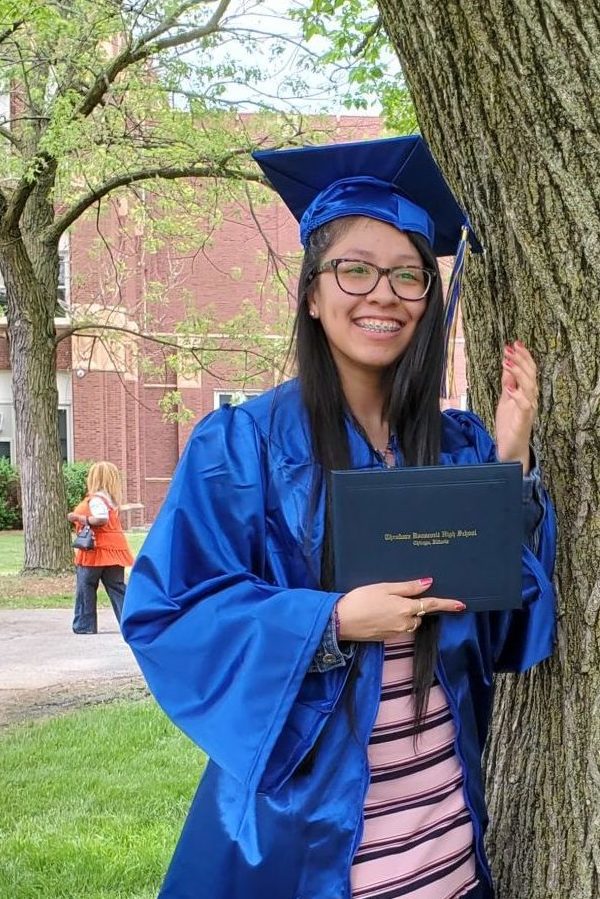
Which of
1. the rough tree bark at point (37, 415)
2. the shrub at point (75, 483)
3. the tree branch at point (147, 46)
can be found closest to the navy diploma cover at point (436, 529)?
the tree branch at point (147, 46)

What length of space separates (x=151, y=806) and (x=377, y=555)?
124 inches

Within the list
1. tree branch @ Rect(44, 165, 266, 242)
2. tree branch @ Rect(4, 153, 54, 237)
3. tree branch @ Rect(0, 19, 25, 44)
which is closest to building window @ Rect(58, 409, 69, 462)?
tree branch @ Rect(4, 153, 54, 237)

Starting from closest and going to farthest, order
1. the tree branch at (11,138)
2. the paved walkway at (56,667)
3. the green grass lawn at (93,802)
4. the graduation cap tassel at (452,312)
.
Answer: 1. the graduation cap tassel at (452,312)
2. the green grass lawn at (93,802)
3. the paved walkway at (56,667)
4. the tree branch at (11,138)

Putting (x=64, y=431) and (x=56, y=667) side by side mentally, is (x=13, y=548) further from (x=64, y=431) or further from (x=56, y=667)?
(x=56, y=667)

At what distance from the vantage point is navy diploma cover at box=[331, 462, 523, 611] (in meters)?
1.49

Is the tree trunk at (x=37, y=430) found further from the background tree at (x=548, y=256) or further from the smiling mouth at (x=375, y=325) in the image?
the smiling mouth at (x=375, y=325)

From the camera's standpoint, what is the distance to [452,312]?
1.85 meters

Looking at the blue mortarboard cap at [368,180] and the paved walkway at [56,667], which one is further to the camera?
the paved walkway at [56,667]

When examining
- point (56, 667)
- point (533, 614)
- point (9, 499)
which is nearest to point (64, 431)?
point (9, 499)

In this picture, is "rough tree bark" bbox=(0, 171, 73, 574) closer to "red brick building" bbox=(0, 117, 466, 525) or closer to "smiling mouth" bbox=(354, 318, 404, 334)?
"red brick building" bbox=(0, 117, 466, 525)

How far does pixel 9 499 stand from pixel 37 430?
33.4 feet

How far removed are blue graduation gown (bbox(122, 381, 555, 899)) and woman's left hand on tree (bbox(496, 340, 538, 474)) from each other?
1.00 ft

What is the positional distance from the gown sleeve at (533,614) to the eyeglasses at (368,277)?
45cm

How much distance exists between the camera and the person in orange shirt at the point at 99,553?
8.20m
